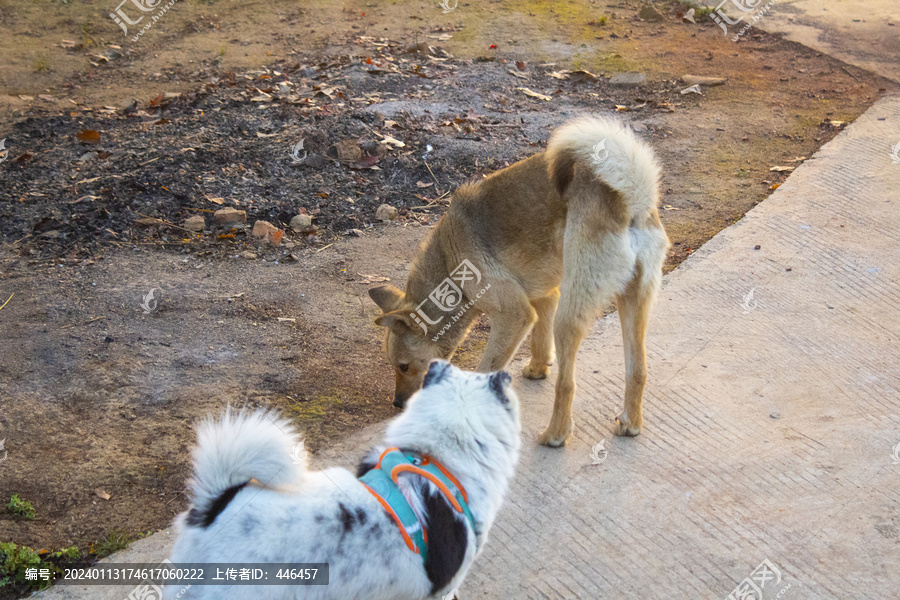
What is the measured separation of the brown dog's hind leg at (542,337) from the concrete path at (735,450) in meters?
0.18

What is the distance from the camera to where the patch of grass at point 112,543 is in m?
3.88

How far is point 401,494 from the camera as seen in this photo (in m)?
3.03

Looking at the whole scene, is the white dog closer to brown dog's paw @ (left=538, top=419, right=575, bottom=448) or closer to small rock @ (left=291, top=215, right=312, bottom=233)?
brown dog's paw @ (left=538, top=419, right=575, bottom=448)

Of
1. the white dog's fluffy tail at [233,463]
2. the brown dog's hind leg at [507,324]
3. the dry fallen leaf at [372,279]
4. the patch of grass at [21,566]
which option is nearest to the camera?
the white dog's fluffy tail at [233,463]

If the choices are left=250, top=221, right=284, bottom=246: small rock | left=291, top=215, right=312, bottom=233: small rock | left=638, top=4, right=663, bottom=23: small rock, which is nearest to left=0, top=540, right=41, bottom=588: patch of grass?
left=250, top=221, right=284, bottom=246: small rock

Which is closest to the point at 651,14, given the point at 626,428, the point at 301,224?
the point at 301,224

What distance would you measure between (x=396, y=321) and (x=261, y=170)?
4110mm

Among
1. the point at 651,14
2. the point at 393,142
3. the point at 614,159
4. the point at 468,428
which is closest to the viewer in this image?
the point at 468,428

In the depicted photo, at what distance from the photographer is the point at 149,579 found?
3.70 metres

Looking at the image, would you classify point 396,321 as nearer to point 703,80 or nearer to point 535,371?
point 535,371

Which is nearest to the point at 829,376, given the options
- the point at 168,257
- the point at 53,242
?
the point at 168,257

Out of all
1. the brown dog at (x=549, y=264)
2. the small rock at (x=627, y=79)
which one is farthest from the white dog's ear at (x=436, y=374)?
the small rock at (x=627, y=79)

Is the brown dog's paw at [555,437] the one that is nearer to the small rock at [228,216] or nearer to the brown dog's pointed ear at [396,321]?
the brown dog's pointed ear at [396,321]

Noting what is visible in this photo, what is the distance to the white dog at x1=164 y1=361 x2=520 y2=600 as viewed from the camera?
275cm
